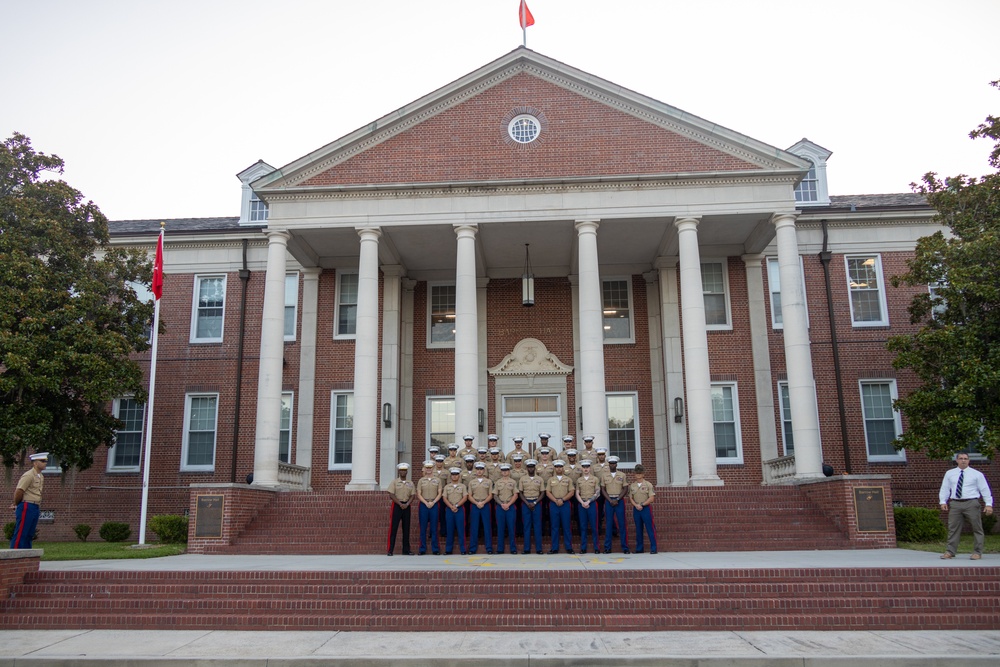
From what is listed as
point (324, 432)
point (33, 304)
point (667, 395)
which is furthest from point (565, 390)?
point (33, 304)

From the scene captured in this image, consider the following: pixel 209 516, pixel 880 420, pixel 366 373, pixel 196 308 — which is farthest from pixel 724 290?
pixel 196 308

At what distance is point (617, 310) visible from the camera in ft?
86.3

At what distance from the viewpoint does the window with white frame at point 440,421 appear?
2570 centimetres

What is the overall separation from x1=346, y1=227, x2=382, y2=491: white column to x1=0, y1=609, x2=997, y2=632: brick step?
9.56 meters

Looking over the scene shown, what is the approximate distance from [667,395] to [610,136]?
8.23m

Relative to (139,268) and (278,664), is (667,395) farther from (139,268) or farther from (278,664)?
(278,664)

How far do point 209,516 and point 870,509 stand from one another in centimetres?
1407

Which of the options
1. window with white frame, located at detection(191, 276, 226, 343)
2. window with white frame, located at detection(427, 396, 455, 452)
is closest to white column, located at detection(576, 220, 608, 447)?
window with white frame, located at detection(427, 396, 455, 452)

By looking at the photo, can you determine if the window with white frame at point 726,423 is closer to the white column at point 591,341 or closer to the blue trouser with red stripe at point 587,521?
the white column at point 591,341

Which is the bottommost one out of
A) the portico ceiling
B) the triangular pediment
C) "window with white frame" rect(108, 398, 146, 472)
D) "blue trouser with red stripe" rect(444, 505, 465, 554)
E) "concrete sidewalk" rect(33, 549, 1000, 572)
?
"concrete sidewalk" rect(33, 549, 1000, 572)

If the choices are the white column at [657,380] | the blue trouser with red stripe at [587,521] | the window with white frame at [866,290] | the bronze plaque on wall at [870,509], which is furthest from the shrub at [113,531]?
the window with white frame at [866,290]

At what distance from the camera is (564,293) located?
26.4 metres

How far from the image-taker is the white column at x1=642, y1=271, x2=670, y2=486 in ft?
81.4

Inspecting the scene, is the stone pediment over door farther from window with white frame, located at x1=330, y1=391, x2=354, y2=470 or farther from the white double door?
window with white frame, located at x1=330, y1=391, x2=354, y2=470
